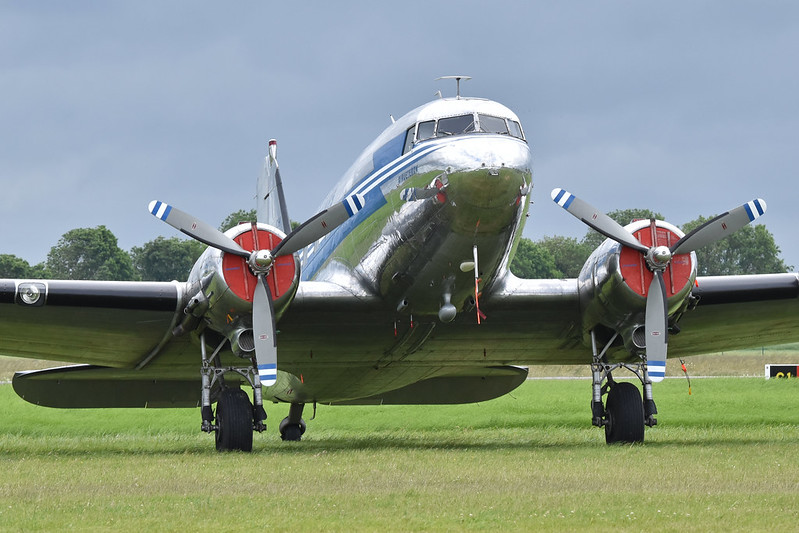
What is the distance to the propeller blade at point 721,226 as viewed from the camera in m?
14.9

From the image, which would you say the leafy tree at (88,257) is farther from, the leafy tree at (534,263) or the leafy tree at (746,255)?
the leafy tree at (746,255)

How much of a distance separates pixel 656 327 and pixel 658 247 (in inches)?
44.0

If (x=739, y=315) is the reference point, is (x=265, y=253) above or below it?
above

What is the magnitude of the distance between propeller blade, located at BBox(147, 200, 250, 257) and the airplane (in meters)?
0.02

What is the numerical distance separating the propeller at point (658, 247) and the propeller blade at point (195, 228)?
468cm

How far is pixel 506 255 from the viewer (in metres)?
14.7

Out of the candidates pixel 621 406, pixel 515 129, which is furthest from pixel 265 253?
pixel 621 406

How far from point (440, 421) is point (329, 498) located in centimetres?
1561

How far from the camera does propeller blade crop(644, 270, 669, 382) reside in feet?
48.8

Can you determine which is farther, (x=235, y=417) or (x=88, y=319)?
(x=88, y=319)

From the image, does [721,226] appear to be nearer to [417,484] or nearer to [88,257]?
[417,484]

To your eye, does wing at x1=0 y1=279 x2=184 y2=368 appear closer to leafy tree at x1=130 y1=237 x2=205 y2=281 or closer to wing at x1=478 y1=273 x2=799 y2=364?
wing at x1=478 y1=273 x2=799 y2=364

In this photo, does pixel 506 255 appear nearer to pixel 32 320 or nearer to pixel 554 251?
pixel 32 320

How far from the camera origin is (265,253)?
14.1 meters
